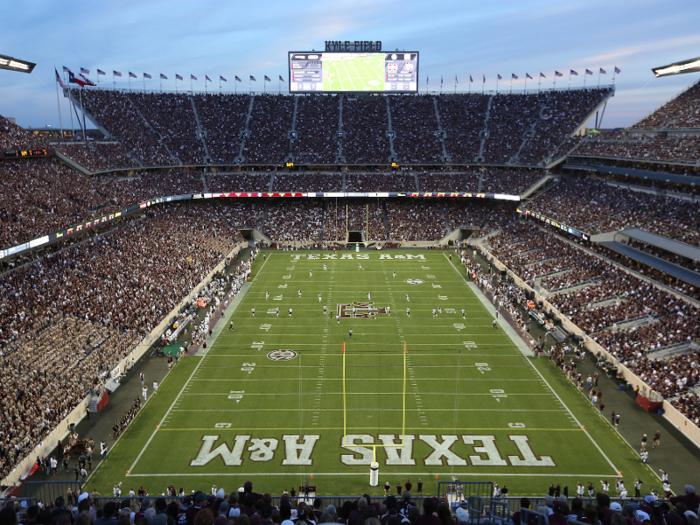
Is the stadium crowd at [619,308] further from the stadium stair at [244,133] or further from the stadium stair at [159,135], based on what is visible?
the stadium stair at [159,135]

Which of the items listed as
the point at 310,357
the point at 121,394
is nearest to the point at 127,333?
the point at 121,394

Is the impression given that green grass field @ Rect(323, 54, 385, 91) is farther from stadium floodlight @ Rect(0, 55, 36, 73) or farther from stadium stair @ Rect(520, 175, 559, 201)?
stadium floodlight @ Rect(0, 55, 36, 73)

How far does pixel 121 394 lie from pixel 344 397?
10.1m

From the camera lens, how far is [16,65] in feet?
127

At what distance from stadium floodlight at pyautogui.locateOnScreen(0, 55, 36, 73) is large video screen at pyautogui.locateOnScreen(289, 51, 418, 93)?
33.7 metres

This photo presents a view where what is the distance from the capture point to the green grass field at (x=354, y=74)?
224 feet

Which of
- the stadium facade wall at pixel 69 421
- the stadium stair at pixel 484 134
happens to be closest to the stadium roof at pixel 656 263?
the stadium stair at pixel 484 134

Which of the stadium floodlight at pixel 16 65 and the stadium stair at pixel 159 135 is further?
the stadium stair at pixel 159 135

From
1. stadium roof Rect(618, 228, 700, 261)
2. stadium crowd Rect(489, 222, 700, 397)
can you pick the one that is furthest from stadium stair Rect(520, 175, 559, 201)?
stadium roof Rect(618, 228, 700, 261)

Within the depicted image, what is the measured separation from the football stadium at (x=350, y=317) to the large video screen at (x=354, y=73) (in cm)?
244

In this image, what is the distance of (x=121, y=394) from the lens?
23.0 meters

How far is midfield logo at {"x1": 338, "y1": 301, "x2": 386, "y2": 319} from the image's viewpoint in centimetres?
3312

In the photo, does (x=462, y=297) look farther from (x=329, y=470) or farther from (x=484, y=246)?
(x=329, y=470)

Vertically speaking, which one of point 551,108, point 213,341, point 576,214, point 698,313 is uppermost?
point 551,108
